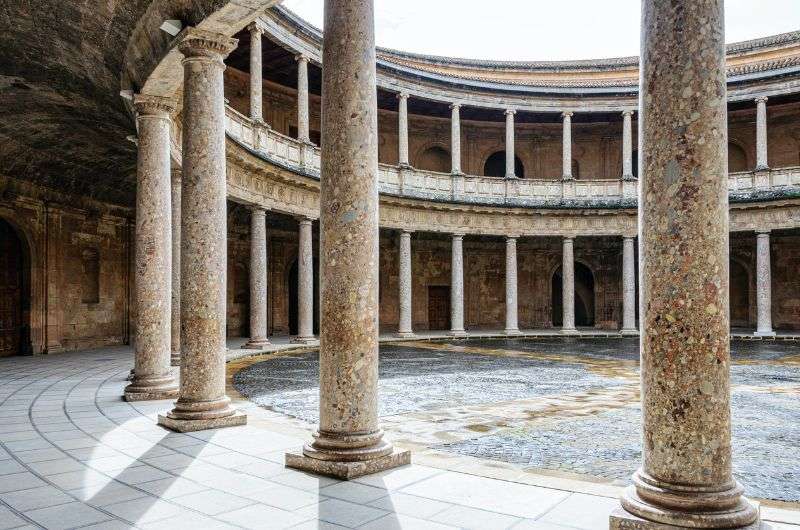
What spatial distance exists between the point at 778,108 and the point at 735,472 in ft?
86.5

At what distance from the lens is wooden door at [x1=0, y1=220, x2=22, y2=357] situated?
1684 cm

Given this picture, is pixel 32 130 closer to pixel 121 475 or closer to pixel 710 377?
pixel 121 475

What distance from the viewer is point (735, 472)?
5473 mm

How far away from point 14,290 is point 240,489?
15483 millimetres

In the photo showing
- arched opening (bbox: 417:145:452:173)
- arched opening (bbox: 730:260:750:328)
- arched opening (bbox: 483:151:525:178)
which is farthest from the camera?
arched opening (bbox: 483:151:525:178)

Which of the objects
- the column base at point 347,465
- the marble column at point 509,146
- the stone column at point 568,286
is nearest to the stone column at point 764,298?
the stone column at point 568,286

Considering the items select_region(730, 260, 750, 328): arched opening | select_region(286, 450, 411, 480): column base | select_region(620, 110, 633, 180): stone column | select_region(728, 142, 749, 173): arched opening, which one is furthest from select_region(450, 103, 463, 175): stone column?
select_region(286, 450, 411, 480): column base

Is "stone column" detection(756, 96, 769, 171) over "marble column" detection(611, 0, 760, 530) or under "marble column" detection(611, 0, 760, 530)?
over

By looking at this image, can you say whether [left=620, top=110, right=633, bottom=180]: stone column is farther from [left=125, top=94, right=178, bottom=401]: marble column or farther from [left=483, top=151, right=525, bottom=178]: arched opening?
[left=125, top=94, right=178, bottom=401]: marble column

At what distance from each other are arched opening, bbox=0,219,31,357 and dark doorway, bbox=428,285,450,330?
52.7ft

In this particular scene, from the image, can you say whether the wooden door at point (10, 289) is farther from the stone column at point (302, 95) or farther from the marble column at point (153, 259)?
the marble column at point (153, 259)

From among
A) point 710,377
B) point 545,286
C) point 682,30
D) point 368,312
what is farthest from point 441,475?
point 545,286

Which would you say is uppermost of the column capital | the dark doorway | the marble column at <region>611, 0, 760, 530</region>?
the column capital

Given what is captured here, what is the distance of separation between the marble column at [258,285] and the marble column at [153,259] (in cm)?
808
